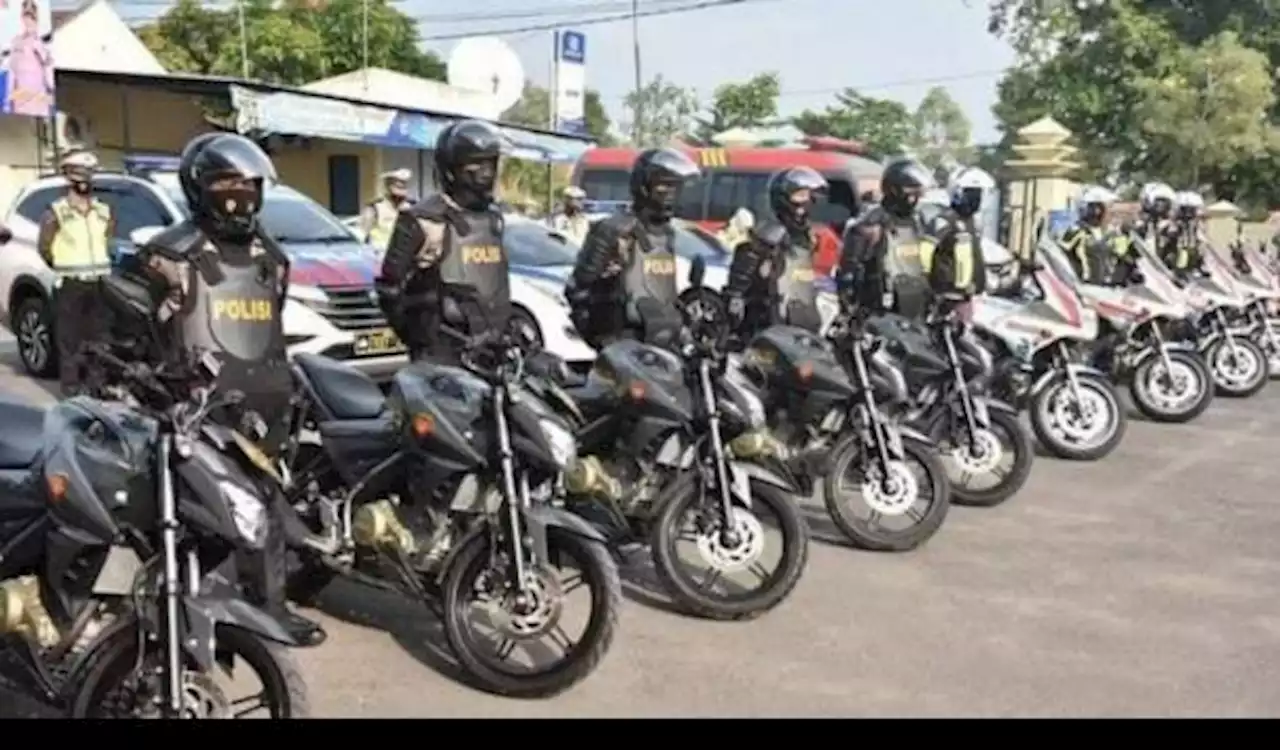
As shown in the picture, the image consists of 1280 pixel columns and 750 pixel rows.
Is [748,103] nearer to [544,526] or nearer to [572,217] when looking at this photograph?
[572,217]

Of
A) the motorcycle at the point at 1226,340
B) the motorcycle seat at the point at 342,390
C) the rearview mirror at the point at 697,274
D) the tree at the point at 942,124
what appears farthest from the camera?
the tree at the point at 942,124

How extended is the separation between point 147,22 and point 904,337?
89.5ft

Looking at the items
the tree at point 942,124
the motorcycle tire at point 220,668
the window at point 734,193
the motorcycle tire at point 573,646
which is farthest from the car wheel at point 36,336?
the tree at point 942,124

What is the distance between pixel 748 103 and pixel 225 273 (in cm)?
3073

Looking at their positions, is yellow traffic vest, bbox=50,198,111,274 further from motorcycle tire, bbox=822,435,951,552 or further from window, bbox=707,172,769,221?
window, bbox=707,172,769,221

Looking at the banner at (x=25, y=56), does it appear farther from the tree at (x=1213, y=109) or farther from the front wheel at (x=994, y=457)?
the tree at (x=1213, y=109)

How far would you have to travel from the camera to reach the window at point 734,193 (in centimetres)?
1789

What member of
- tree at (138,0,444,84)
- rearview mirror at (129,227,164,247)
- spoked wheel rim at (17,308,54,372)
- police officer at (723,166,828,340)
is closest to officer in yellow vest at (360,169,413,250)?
rearview mirror at (129,227,164,247)

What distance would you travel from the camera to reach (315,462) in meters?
4.72

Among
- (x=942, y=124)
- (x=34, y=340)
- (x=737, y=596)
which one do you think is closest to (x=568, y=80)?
(x=34, y=340)

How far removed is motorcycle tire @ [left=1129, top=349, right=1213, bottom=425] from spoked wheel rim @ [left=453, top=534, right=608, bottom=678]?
20.1 ft

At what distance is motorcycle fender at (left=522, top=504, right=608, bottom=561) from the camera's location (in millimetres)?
3996

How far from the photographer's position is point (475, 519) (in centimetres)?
419

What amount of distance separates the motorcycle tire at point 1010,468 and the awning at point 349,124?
29.2ft
